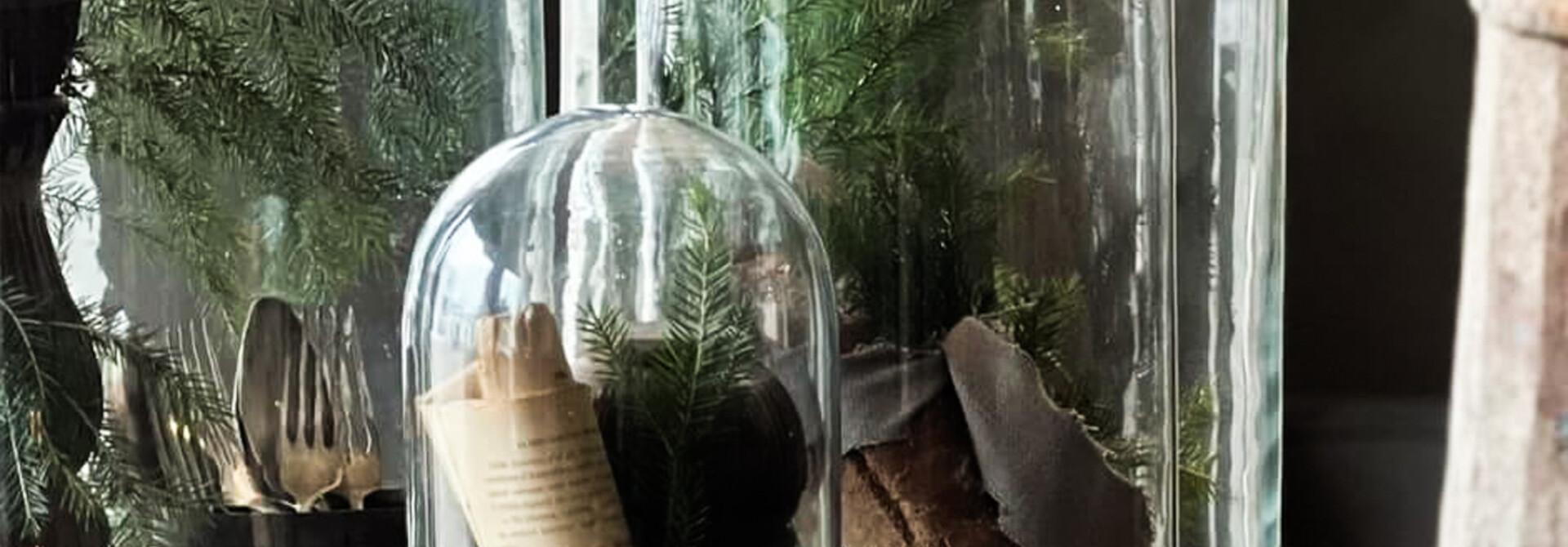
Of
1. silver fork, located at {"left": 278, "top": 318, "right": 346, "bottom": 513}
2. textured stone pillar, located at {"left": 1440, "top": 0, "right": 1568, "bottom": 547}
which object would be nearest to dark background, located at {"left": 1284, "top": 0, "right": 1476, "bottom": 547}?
textured stone pillar, located at {"left": 1440, "top": 0, "right": 1568, "bottom": 547}

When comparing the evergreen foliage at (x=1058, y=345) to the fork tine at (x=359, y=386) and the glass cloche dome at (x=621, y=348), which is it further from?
the fork tine at (x=359, y=386)

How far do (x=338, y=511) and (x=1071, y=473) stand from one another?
244 millimetres

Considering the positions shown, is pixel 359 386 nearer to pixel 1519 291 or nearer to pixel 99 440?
pixel 99 440

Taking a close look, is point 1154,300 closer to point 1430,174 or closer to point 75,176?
point 1430,174

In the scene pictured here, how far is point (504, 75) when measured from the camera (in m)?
0.72

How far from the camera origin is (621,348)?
0.59 meters

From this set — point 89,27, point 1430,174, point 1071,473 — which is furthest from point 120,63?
point 1430,174

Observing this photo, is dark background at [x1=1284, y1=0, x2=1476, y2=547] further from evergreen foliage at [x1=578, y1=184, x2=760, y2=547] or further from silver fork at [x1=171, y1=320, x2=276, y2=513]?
silver fork at [x1=171, y1=320, x2=276, y2=513]

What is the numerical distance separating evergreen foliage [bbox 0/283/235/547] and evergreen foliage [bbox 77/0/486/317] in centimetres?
3

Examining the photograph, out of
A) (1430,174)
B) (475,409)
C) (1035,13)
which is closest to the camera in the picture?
(475,409)

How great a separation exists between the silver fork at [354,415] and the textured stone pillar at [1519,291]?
1.28ft

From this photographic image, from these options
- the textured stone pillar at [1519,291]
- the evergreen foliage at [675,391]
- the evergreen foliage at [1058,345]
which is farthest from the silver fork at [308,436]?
the textured stone pillar at [1519,291]

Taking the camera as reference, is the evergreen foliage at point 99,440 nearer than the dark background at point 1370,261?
Yes

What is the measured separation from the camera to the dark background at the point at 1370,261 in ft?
2.89
